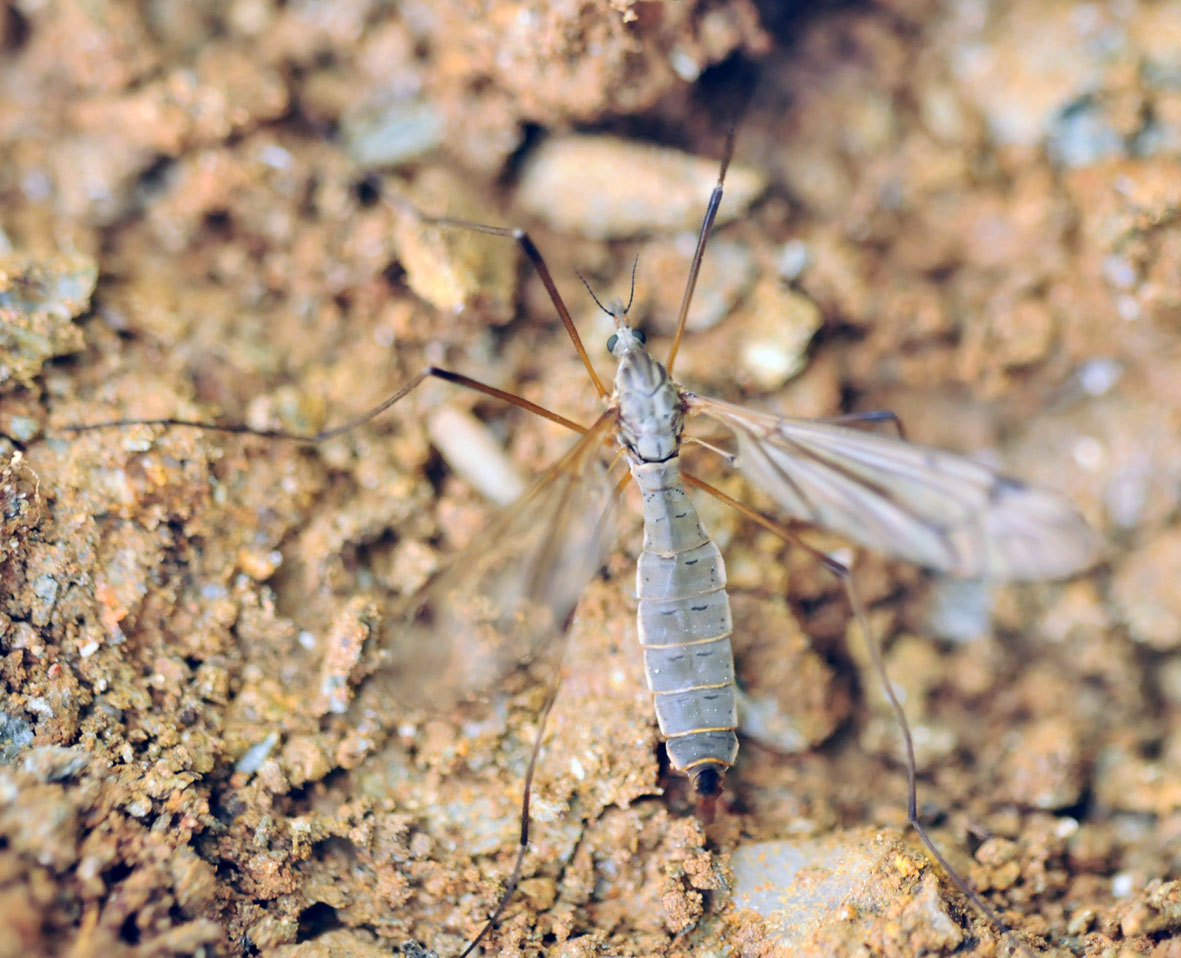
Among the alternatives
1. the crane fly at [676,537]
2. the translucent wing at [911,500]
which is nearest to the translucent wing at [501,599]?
the crane fly at [676,537]

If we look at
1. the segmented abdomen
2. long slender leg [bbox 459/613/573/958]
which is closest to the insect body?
the segmented abdomen

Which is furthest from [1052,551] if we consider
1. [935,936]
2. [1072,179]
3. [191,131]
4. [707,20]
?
[191,131]

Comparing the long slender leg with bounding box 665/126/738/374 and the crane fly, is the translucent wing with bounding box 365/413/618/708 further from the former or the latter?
the long slender leg with bounding box 665/126/738/374

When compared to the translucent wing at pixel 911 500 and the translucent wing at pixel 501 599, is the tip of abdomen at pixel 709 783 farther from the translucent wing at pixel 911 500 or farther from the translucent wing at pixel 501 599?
the translucent wing at pixel 911 500

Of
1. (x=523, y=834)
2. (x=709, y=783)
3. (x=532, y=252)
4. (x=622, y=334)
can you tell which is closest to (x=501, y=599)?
(x=523, y=834)

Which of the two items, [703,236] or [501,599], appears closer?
[501,599]

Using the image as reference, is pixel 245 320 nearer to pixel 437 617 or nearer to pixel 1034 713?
pixel 437 617

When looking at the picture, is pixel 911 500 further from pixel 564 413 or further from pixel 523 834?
pixel 523 834
